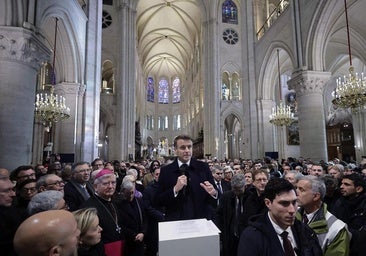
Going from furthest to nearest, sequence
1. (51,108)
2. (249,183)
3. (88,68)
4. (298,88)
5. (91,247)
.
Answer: (88,68), (298,88), (51,108), (249,183), (91,247)

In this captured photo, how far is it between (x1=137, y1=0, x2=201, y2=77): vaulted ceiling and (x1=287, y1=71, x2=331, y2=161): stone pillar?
22.3 m

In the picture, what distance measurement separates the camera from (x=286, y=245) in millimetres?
1813

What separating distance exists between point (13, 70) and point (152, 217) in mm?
5752

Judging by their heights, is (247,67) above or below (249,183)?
above

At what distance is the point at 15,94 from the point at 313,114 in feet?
35.3

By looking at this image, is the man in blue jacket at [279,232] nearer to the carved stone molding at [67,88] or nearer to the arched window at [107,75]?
the carved stone molding at [67,88]

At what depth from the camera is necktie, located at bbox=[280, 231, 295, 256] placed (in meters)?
1.78

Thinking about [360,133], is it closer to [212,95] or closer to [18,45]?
[212,95]

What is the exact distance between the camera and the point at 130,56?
23.6 metres

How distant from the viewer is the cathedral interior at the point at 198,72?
727cm

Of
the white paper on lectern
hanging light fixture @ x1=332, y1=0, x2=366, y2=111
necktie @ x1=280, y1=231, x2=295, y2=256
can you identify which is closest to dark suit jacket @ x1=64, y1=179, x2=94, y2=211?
the white paper on lectern

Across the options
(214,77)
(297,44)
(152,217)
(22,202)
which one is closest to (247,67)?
(297,44)

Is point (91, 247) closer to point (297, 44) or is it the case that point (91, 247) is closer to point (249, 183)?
point (249, 183)

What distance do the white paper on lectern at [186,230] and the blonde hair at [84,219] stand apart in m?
0.63
